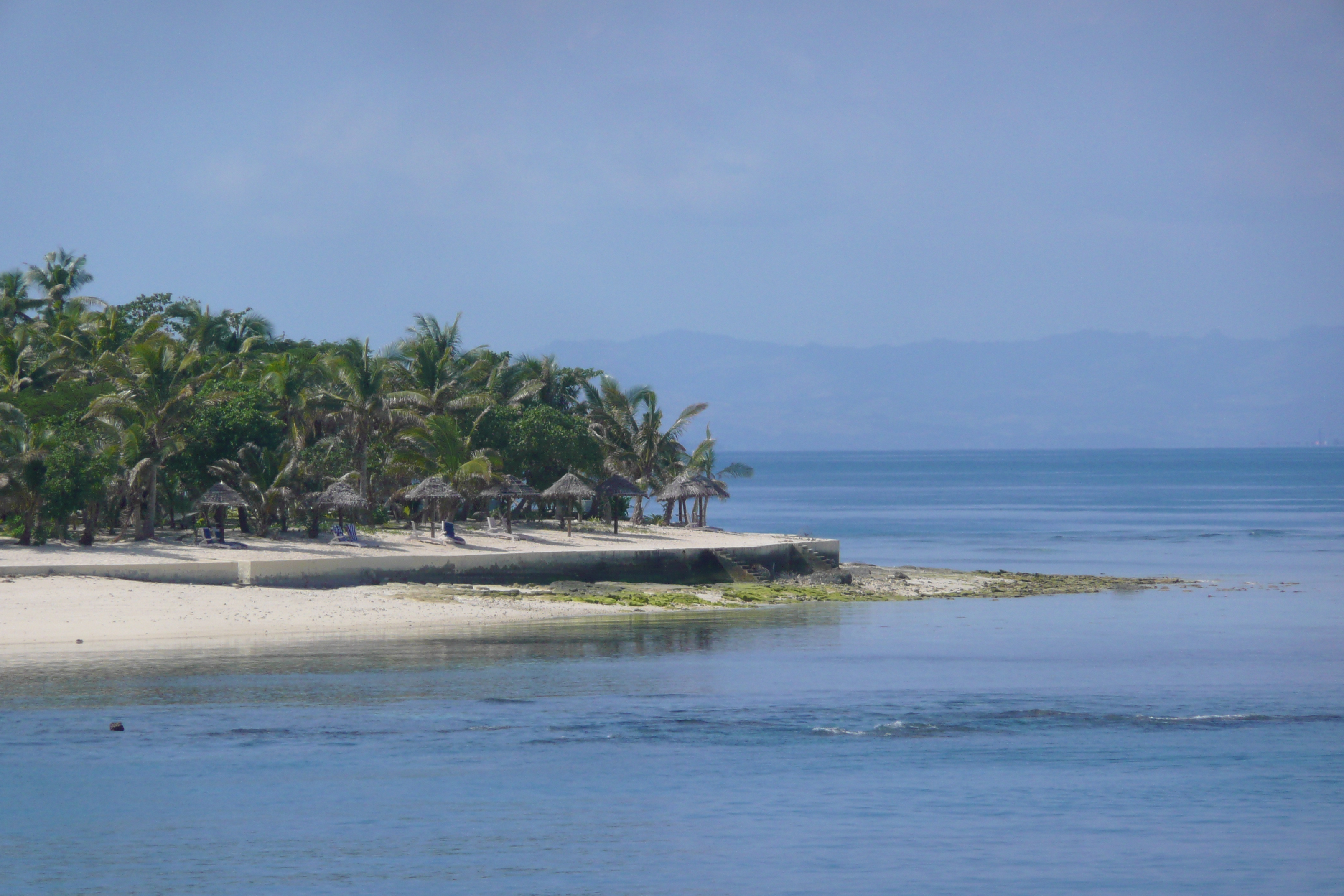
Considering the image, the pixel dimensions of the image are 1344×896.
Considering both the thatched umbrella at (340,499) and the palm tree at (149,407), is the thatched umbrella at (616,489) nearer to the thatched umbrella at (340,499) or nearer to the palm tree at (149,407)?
the thatched umbrella at (340,499)

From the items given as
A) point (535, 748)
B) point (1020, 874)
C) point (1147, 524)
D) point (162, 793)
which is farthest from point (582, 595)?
point (1147, 524)

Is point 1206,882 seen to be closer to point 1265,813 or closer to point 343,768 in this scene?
point 1265,813

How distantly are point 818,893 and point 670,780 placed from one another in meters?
4.84

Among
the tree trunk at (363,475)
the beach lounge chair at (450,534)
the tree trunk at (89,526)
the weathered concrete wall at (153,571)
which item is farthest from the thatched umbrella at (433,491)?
the tree trunk at (89,526)

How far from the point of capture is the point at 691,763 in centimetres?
2044

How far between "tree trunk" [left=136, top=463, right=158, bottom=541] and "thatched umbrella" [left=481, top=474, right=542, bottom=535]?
10530mm

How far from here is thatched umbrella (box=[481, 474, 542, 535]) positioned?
45656 mm

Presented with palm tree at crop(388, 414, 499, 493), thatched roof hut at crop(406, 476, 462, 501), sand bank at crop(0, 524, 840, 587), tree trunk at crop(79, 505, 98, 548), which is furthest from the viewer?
palm tree at crop(388, 414, 499, 493)

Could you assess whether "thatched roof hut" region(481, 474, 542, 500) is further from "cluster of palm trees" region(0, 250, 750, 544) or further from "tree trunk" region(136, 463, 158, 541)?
"tree trunk" region(136, 463, 158, 541)

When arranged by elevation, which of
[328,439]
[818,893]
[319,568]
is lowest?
[818,893]

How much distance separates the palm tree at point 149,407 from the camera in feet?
125

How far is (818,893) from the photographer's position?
1488 cm

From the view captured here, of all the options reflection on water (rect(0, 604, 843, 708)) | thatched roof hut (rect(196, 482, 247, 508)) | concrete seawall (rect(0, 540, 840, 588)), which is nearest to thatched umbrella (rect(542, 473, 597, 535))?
concrete seawall (rect(0, 540, 840, 588))

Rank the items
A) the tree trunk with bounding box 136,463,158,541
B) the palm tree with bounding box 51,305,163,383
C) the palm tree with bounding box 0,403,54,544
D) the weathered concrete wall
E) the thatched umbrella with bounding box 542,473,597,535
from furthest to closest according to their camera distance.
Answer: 1. the palm tree with bounding box 51,305,163,383
2. the thatched umbrella with bounding box 542,473,597,535
3. the tree trunk with bounding box 136,463,158,541
4. the palm tree with bounding box 0,403,54,544
5. the weathered concrete wall
